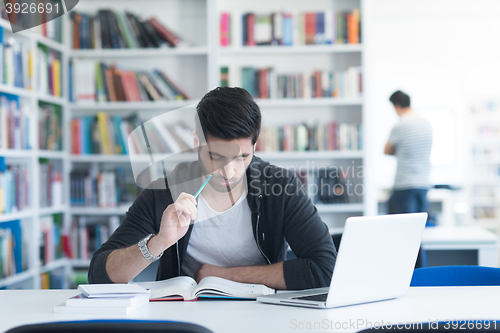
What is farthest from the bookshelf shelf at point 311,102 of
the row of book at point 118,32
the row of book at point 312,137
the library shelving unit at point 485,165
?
the library shelving unit at point 485,165

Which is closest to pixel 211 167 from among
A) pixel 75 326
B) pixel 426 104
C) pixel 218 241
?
pixel 218 241

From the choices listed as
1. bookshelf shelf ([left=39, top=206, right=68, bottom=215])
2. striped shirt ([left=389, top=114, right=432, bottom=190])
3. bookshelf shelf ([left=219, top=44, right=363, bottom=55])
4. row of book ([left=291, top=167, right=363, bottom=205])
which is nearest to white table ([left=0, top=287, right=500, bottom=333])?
bookshelf shelf ([left=39, top=206, right=68, bottom=215])

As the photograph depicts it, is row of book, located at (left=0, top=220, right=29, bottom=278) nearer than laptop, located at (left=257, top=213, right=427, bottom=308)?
No

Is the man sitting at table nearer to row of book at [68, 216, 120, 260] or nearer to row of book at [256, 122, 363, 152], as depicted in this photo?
row of book at [256, 122, 363, 152]

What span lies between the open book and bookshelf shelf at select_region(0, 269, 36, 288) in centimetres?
182

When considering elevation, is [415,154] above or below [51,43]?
below

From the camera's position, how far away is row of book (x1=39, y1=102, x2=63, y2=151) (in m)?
3.17

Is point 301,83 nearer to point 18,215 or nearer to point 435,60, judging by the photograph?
point 18,215

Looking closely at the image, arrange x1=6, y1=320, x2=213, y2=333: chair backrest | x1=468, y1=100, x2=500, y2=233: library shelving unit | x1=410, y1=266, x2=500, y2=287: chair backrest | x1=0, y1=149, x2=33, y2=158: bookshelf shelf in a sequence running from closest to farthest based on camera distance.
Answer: x1=6, y1=320, x2=213, y2=333: chair backrest
x1=410, y1=266, x2=500, y2=287: chair backrest
x1=0, y1=149, x2=33, y2=158: bookshelf shelf
x1=468, y1=100, x2=500, y2=233: library shelving unit

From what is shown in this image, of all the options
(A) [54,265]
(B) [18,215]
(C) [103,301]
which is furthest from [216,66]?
(C) [103,301]

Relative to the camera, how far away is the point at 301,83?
3.50m

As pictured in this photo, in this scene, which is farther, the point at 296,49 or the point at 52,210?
the point at 296,49

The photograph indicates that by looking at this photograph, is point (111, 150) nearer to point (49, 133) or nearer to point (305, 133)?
point (49, 133)

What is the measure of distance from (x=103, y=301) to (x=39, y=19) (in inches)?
103
